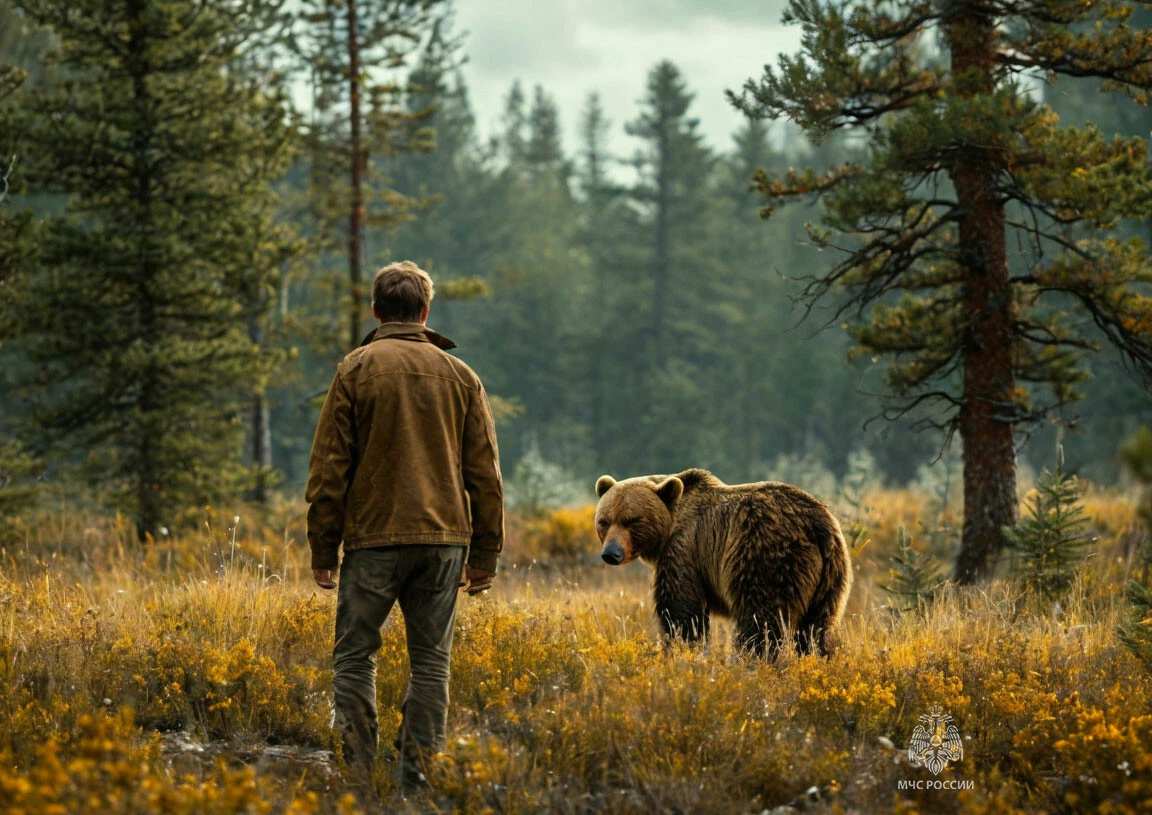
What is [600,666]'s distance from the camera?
17.8ft

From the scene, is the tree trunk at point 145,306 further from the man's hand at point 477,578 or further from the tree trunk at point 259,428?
the man's hand at point 477,578

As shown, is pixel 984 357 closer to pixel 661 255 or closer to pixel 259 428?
pixel 259 428

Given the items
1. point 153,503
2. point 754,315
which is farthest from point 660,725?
point 754,315

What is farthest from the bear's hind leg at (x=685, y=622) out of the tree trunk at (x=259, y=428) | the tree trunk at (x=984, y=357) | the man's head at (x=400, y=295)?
the tree trunk at (x=259, y=428)

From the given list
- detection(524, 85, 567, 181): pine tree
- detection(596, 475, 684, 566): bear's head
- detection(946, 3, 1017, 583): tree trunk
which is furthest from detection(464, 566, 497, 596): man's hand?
detection(524, 85, 567, 181): pine tree

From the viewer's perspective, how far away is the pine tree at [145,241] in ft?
37.3

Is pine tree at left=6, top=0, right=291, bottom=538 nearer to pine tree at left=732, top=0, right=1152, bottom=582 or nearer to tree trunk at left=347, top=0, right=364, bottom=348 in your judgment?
tree trunk at left=347, top=0, right=364, bottom=348

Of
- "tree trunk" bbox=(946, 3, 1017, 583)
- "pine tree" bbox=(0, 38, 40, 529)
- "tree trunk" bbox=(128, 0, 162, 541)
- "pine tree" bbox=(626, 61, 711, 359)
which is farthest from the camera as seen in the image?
"pine tree" bbox=(626, 61, 711, 359)

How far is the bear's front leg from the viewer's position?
6.27m

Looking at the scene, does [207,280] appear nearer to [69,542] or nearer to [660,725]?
[69,542]

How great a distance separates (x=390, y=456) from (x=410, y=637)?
0.84 metres

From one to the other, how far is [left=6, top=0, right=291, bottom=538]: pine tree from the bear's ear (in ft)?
22.9

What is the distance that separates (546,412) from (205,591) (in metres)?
37.2
